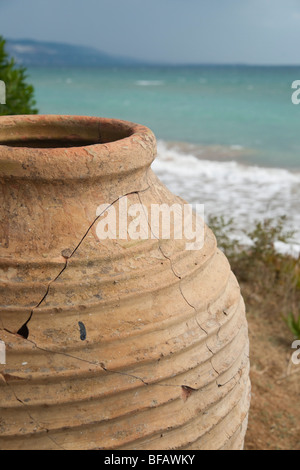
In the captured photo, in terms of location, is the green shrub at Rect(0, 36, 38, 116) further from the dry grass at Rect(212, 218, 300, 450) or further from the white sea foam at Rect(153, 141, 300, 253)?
the white sea foam at Rect(153, 141, 300, 253)

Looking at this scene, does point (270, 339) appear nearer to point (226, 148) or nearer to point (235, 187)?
point (235, 187)

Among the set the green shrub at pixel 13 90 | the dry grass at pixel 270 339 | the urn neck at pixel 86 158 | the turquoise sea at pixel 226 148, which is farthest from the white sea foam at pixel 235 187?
the urn neck at pixel 86 158

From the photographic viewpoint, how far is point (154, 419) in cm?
165

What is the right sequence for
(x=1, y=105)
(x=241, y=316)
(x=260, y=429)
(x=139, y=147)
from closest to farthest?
1. (x=139, y=147)
2. (x=241, y=316)
3. (x=260, y=429)
4. (x=1, y=105)

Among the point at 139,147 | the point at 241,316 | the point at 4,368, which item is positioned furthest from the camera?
the point at 241,316

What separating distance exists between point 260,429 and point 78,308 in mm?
2580

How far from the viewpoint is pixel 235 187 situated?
10.6m

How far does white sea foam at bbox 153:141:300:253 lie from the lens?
8.53m

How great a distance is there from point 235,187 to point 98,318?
9308mm

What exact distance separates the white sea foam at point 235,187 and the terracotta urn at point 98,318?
14.9ft

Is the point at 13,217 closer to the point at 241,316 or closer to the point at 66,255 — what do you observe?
the point at 66,255

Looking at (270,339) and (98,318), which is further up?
(98,318)


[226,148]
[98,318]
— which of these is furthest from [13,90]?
[226,148]
